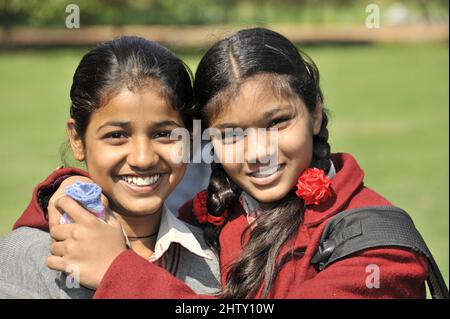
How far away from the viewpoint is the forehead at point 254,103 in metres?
2.49

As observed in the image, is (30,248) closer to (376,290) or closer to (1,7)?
(376,290)

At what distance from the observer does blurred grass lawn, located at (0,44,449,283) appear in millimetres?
7977

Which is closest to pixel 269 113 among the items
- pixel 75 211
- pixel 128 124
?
pixel 128 124

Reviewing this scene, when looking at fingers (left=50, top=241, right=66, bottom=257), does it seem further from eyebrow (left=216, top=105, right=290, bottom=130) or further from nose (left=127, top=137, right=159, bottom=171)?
eyebrow (left=216, top=105, right=290, bottom=130)

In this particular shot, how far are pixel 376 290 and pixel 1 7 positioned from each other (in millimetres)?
25082

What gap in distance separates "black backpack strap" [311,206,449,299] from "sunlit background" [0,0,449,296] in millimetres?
819

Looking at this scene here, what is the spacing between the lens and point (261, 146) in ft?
8.17

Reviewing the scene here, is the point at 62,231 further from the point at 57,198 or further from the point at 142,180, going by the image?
the point at 142,180

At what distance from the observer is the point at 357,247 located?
2262 millimetres

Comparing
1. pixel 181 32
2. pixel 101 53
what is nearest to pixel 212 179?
pixel 101 53

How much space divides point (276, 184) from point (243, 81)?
0.36 meters

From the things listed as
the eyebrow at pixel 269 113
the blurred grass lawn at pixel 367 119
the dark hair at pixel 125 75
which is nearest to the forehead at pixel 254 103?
the eyebrow at pixel 269 113

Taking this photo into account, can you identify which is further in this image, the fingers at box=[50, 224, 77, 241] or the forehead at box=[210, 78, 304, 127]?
the forehead at box=[210, 78, 304, 127]

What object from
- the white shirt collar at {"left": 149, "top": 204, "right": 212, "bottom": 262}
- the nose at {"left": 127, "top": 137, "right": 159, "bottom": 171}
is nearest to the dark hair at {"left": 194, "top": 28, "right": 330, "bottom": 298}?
the white shirt collar at {"left": 149, "top": 204, "right": 212, "bottom": 262}
